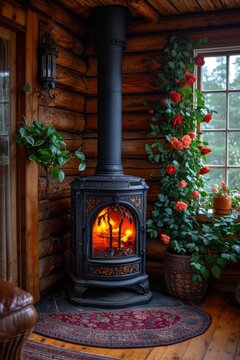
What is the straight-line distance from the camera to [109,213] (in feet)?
11.2

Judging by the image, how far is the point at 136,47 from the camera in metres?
3.99

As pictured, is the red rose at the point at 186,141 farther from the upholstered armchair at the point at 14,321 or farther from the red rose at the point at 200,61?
the upholstered armchair at the point at 14,321

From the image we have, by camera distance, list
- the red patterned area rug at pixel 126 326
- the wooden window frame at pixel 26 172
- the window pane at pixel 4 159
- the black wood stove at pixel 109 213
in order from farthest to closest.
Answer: the black wood stove at pixel 109 213
the wooden window frame at pixel 26 172
the window pane at pixel 4 159
the red patterned area rug at pixel 126 326

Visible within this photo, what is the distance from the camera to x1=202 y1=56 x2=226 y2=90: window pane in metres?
3.87

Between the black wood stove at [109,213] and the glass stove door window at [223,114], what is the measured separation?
846mm

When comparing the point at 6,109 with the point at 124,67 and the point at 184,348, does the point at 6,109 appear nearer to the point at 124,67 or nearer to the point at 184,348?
the point at 124,67

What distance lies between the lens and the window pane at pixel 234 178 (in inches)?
152

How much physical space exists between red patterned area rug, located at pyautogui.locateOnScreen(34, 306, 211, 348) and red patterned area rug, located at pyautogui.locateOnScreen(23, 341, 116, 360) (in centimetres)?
15

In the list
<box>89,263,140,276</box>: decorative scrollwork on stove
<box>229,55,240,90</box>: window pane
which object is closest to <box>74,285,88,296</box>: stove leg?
<box>89,263,140,276</box>: decorative scrollwork on stove

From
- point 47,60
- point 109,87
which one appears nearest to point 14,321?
point 47,60

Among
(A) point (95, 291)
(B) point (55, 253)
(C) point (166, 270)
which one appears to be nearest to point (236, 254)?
(C) point (166, 270)

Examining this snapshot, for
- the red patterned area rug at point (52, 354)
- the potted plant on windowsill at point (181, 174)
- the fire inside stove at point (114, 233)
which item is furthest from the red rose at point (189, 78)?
the red patterned area rug at point (52, 354)

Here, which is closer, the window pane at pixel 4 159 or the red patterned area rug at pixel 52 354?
the red patterned area rug at pixel 52 354

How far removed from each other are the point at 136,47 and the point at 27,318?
290cm
